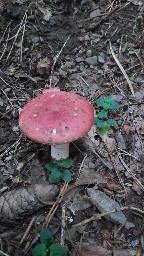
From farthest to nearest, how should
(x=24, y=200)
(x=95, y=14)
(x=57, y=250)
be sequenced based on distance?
(x=95, y=14)
(x=24, y=200)
(x=57, y=250)

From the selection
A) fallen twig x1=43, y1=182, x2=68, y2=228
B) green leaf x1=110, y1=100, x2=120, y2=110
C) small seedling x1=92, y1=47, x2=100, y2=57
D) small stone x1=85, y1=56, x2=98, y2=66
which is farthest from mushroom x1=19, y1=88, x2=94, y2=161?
small seedling x1=92, y1=47, x2=100, y2=57

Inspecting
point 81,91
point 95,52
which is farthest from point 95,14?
point 81,91

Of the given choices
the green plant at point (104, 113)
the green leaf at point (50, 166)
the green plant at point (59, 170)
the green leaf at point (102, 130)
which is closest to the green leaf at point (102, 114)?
the green plant at point (104, 113)

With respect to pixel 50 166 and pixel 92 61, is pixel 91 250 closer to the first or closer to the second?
pixel 50 166

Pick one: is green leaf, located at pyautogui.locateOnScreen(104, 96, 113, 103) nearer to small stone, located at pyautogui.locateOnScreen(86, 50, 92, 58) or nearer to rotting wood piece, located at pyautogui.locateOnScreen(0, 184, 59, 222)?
small stone, located at pyautogui.locateOnScreen(86, 50, 92, 58)

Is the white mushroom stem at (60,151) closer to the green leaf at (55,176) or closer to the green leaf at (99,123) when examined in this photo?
the green leaf at (55,176)

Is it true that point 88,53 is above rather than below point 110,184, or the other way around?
above

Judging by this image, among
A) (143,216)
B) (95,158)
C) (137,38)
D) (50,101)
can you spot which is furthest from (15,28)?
(143,216)

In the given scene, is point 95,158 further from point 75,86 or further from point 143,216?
point 75,86
